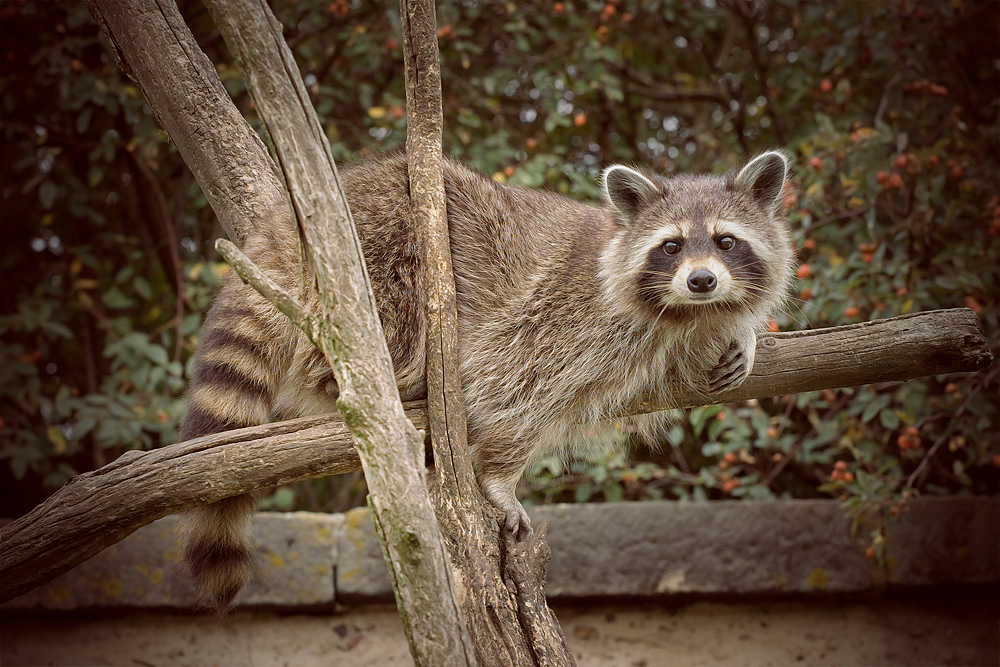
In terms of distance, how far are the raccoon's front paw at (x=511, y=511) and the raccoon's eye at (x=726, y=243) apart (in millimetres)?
979

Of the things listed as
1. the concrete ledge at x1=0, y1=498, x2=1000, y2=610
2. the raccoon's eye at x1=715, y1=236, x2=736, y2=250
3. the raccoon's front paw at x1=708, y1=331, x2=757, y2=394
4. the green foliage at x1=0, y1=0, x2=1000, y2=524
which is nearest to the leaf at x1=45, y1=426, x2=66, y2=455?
the green foliage at x1=0, y1=0, x2=1000, y2=524

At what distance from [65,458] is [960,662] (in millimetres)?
4154

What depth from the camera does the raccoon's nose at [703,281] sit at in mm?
2307

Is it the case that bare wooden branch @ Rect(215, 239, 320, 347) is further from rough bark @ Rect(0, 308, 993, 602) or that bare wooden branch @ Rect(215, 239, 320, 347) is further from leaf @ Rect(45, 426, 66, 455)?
leaf @ Rect(45, 426, 66, 455)

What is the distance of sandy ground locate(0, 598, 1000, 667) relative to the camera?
11.1 feet

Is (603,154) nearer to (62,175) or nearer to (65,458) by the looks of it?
(62,175)

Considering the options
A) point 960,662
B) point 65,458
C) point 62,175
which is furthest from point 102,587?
point 960,662

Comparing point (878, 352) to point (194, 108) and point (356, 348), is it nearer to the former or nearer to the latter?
point (356, 348)

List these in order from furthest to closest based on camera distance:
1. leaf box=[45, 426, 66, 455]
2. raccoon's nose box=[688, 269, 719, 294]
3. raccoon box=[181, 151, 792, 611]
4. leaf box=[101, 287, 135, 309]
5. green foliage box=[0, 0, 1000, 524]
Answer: leaf box=[101, 287, 135, 309], leaf box=[45, 426, 66, 455], green foliage box=[0, 0, 1000, 524], raccoon box=[181, 151, 792, 611], raccoon's nose box=[688, 269, 719, 294]

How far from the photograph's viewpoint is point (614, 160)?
4.54 m

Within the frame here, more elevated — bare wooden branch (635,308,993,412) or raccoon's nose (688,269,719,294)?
raccoon's nose (688,269,719,294)

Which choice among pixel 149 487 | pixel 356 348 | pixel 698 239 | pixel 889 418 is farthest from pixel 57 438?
pixel 889 418

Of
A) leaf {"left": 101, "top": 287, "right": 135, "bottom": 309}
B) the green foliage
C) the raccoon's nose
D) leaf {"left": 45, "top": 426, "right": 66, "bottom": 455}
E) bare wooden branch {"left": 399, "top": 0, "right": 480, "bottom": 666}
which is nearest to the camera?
bare wooden branch {"left": 399, "top": 0, "right": 480, "bottom": 666}

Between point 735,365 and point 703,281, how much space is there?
12.8 inches
